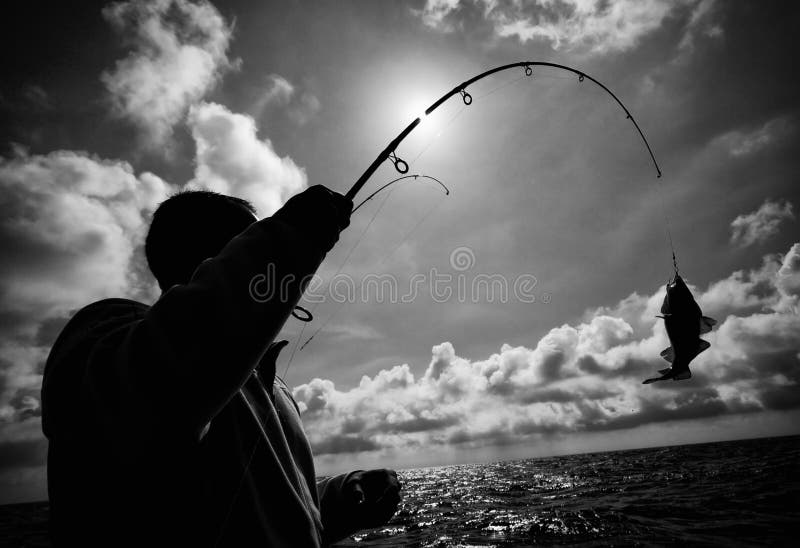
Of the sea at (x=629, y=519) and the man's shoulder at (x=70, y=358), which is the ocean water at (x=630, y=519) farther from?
the man's shoulder at (x=70, y=358)

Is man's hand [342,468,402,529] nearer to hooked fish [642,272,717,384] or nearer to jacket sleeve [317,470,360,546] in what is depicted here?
jacket sleeve [317,470,360,546]

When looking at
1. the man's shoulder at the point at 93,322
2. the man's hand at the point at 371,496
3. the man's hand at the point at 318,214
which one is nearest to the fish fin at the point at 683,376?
the man's hand at the point at 371,496

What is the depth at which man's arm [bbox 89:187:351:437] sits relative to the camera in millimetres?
709

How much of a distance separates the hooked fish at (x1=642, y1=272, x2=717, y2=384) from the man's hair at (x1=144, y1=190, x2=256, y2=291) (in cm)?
675

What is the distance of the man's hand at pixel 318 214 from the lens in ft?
3.25

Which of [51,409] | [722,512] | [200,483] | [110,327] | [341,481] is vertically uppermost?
[110,327]

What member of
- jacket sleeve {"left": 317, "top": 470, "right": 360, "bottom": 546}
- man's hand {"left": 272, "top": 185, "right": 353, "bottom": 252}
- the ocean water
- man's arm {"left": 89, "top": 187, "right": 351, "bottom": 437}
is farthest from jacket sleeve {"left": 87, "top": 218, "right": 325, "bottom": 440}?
the ocean water

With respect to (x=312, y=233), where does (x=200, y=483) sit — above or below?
below

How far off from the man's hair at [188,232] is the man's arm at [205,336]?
476 mm

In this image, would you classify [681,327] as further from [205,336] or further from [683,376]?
[205,336]

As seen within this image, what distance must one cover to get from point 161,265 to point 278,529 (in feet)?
3.24

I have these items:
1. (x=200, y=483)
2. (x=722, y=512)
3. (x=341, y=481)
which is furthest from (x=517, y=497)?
(x=200, y=483)

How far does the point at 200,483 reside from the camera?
1.04 metres

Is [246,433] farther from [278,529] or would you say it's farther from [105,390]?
[105,390]
